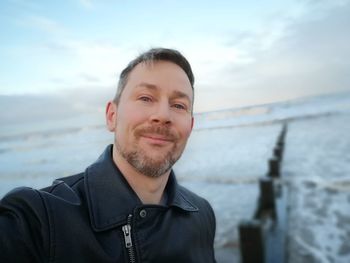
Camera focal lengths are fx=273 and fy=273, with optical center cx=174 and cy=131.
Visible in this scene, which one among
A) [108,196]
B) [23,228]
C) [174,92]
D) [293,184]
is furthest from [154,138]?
[293,184]

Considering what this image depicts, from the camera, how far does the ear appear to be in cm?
226

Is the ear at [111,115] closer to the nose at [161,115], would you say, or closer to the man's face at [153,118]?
the man's face at [153,118]

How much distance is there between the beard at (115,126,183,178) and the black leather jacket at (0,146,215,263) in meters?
0.12

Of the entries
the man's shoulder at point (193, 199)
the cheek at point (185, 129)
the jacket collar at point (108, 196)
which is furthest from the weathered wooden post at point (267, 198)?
the jacket collar at point (108, 196)

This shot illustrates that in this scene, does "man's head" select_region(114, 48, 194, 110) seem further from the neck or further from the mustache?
the neck

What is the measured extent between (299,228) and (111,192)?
19.4 ft

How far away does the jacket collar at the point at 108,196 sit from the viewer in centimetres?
A: 159

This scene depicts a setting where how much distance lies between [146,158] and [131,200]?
0.35 metres

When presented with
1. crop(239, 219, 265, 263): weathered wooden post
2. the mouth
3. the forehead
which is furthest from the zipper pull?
crop(239, 219, 265, 263): weathered wooden post

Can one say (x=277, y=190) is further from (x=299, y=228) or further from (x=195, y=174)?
(x=195, y=174)

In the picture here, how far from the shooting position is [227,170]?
12875 mm

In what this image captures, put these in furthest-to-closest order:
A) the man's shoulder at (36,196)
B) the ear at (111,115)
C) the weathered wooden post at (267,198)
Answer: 1. the weathered wooden post at (267,198)
2. the ear at (111,115)
3. the man's shoulder at (36,196)

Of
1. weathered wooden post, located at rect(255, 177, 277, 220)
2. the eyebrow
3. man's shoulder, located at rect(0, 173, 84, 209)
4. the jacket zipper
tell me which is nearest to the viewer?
man's shoulder, located at rect(0, 173, 84, 209)

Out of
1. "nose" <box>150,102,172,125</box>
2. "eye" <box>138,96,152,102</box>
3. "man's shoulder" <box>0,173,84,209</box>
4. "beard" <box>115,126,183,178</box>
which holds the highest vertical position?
"eye" <box>138,96,152,102</box>
